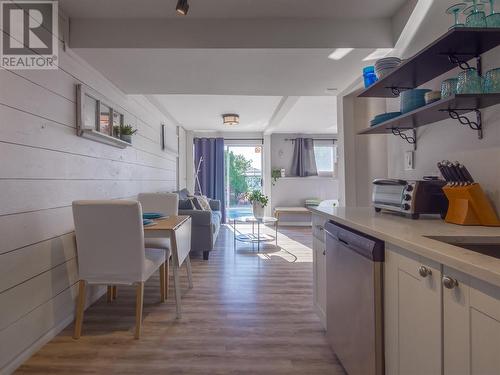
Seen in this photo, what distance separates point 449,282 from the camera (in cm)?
83

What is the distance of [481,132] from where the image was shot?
1.38 metres

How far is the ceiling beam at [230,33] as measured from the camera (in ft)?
7.16

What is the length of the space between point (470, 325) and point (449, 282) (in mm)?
113

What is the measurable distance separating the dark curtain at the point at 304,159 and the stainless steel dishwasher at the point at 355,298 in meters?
5.41

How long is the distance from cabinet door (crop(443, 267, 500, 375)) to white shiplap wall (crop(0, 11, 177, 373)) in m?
2.04

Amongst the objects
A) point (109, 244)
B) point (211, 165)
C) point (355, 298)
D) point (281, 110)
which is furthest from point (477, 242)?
point (211, 165)

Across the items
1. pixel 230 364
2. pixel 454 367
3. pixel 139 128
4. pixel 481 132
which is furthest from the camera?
pixel 139 128

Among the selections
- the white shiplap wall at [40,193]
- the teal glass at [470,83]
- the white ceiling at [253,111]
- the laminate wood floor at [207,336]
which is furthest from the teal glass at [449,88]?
the white ceiling at [253,111]

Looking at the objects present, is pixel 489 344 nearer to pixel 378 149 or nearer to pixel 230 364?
pixel 230 364

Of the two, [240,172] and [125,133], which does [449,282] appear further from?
[240,172]

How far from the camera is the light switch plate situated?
77.6 inches

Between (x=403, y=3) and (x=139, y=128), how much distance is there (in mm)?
3161

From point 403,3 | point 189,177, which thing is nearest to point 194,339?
point 403,3

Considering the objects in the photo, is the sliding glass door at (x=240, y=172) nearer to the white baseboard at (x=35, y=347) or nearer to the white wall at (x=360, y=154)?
the white wall at (x=360, y=154)
